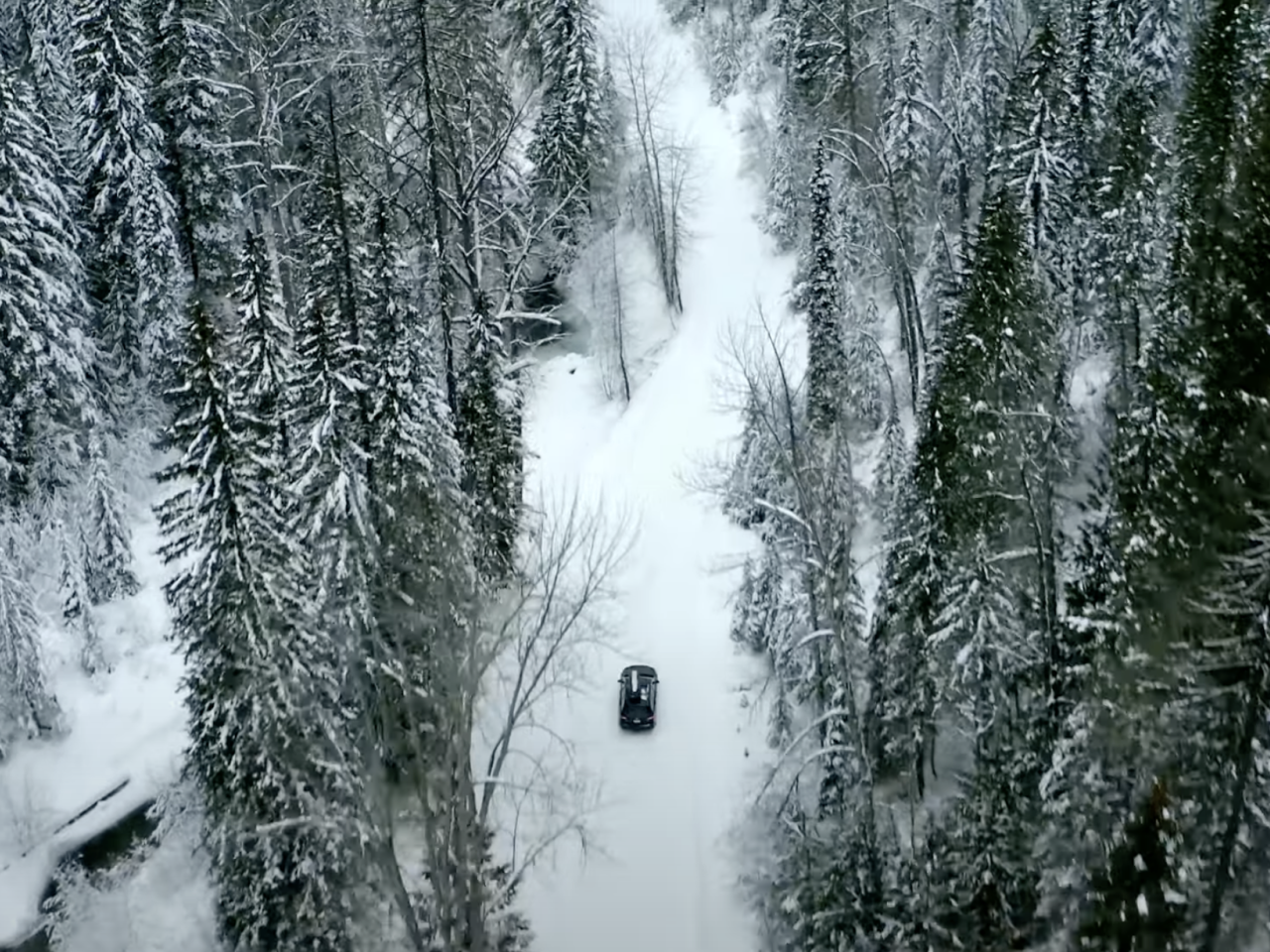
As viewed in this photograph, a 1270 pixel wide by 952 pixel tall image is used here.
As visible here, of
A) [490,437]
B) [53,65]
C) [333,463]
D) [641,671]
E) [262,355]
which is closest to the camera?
[333,463]

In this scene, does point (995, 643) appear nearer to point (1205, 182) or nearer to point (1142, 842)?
point (1142, 842)

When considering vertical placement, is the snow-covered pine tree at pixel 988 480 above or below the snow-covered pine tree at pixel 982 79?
below

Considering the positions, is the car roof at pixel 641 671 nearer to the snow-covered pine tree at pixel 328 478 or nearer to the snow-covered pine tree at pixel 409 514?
the snow-covered pine tree at pixel 409 514

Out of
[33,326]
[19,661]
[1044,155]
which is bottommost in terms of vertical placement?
[19,661]

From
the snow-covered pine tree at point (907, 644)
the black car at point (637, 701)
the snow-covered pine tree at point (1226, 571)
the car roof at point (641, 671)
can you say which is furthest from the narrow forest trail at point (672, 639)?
the snow-covered pine tree at point (1226, 571)

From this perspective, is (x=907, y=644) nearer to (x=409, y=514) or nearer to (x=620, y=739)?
(x=620, y=739)

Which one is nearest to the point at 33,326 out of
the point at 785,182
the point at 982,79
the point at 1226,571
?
the point at 785,182
